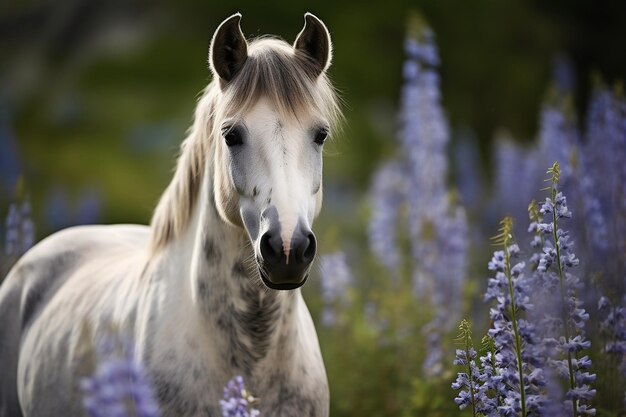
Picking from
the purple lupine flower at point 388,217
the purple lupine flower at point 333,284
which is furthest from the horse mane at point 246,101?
the purple lupine flower at point 388,217

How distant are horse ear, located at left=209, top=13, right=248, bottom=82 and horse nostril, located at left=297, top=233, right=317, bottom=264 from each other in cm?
68

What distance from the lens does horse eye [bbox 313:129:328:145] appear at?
9.07 feet

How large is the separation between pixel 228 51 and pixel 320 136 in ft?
1.35

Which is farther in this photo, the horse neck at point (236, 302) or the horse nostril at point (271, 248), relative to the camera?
the horse neck at point (236, 302)

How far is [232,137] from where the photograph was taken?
2736 millimetres

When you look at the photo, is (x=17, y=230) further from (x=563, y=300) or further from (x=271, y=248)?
(x=563, y=300)

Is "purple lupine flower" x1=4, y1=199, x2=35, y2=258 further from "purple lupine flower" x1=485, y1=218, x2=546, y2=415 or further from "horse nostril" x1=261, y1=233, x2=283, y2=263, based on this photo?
"purple lupine flower" x1=485, y1=218, x2=546, y2=415

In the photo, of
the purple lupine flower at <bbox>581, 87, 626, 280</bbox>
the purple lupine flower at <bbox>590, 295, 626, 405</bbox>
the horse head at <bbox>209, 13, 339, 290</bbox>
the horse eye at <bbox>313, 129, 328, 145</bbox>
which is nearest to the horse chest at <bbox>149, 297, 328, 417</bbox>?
the horse head at <bbox>209, 13, 339, 290</bbox>

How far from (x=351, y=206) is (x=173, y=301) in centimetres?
972

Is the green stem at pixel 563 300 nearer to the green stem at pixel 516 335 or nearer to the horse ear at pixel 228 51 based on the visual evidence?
the green stem at pixel 516 335

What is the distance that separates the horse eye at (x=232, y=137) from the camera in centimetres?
272

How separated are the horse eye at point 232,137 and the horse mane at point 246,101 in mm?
52

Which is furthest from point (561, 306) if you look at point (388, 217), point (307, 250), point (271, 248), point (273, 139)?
point (388, 217)

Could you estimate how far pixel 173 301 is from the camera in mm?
3021
